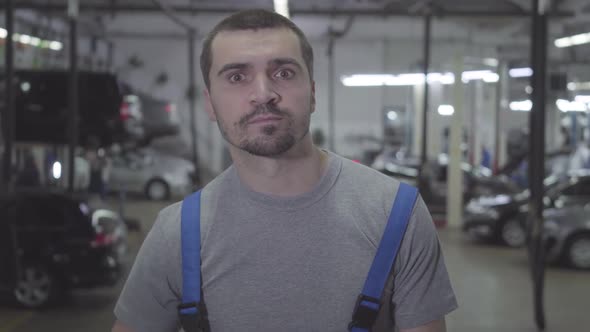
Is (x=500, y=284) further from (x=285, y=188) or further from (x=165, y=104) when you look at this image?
(x=165, y=104)

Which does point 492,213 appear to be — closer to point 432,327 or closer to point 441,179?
point 441,179

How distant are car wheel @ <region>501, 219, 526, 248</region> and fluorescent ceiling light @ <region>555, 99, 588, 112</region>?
7.26 meters

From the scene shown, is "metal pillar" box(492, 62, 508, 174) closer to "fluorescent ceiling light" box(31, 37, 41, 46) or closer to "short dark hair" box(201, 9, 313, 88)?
"fluorescent ceiling light" box(31, 37, 41, 46)

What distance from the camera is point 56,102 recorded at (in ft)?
47.0

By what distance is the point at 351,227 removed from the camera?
1.87 metres

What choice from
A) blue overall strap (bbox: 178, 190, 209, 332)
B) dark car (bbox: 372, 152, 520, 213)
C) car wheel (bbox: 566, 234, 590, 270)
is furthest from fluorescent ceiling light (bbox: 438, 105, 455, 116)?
blue overall strap (bbox: 178, 190, 209, 332)

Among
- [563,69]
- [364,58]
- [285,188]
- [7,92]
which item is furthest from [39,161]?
[364,58]

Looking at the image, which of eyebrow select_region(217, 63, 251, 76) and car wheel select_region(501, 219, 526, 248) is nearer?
eyebrow select_region(217, 63, 251, 76)

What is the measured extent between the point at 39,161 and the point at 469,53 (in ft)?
58.1

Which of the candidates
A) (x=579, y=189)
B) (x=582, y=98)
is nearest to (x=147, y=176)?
(x=582, y=98)

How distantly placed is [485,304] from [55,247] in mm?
4905

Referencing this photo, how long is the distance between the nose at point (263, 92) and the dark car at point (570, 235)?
36.2 ft

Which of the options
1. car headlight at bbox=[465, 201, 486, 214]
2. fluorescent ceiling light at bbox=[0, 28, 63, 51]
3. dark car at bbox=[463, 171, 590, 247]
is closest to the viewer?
dark car at bbox=[463, 171, 590, 247]

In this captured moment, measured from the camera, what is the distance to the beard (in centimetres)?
187
